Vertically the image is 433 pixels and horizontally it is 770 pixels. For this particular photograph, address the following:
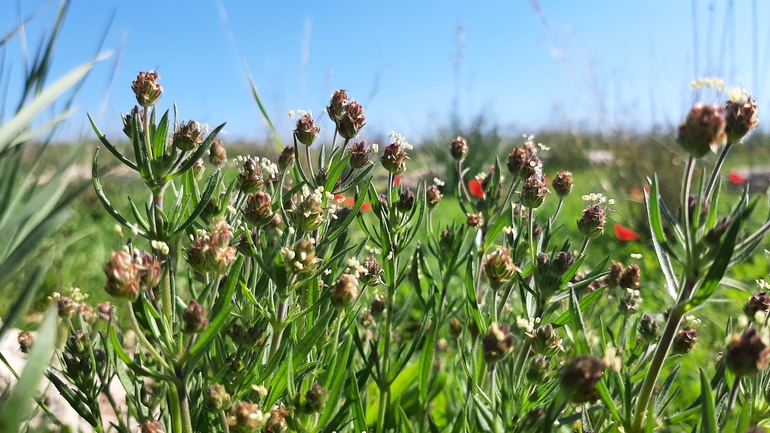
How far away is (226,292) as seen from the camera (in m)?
0.69

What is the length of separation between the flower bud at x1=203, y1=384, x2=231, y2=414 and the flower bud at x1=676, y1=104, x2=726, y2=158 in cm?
72

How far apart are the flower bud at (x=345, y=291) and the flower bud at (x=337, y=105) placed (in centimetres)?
40

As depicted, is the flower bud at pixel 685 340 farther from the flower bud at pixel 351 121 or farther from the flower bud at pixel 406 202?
the flower bud at pixel 351 121

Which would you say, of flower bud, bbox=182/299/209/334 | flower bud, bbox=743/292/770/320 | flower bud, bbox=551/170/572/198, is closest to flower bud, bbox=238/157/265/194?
flower bud, bbox=182/299/209/334

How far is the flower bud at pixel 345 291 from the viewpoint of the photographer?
2.53ft

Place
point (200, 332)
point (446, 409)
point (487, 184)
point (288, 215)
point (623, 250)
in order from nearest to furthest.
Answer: point (200, 332) → point (288, 215) → point (487, 184) → point (446, 409) → point (623, 250)

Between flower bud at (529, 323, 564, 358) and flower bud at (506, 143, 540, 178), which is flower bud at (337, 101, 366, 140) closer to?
flower bud at (506, 143, 540, 178)

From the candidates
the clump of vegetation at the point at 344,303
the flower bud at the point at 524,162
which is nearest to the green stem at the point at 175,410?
the clump of vegetation at the point at 344,303

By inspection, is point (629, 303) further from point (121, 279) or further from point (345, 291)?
point (121, 279)

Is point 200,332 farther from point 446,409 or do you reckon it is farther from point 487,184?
point 446,409

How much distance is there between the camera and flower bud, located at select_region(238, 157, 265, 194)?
0.94m

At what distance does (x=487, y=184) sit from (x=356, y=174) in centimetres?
38

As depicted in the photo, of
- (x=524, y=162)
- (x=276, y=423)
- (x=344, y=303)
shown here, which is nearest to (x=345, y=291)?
(x=344, y=303)

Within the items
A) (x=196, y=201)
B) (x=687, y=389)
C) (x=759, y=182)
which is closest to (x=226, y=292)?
(x=196, y=201)
